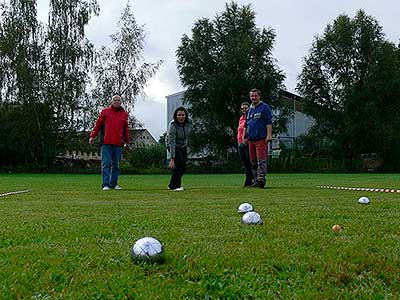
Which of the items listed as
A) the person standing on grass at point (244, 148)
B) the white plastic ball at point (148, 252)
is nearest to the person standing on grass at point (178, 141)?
the person standing on grass at point (244, 148)

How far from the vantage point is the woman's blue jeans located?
31.8ft

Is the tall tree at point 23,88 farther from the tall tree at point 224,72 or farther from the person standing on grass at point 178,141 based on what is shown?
the person standing on grass at point 178,141

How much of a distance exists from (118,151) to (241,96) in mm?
25912

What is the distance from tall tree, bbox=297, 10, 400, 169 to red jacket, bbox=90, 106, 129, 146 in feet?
92.6

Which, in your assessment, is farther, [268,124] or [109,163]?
[109,163]

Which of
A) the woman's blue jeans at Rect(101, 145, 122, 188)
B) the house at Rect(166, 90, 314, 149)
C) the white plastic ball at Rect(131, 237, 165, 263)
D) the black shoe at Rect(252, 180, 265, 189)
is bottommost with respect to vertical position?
the white plastic ball at Rect(131, 237, 165, 263)

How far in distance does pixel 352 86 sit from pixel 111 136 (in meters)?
30.2

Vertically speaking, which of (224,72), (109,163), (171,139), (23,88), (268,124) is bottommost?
(109,163)

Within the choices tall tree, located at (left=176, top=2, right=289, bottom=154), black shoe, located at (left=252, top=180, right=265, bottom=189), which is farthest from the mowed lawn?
tall tree, located at (left=176, top=2, right=289, bottom=154)

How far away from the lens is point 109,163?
977cm

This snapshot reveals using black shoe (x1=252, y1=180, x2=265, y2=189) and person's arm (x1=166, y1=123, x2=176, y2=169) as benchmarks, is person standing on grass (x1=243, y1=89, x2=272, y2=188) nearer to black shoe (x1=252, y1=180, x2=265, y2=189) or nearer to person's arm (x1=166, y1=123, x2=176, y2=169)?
black shoe (x1=252, y1=180, x2=265, y2=189)

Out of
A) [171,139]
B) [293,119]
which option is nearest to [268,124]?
[171,139]

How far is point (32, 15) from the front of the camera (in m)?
32.0

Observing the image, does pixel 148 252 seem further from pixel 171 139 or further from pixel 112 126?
pixel 112 126
